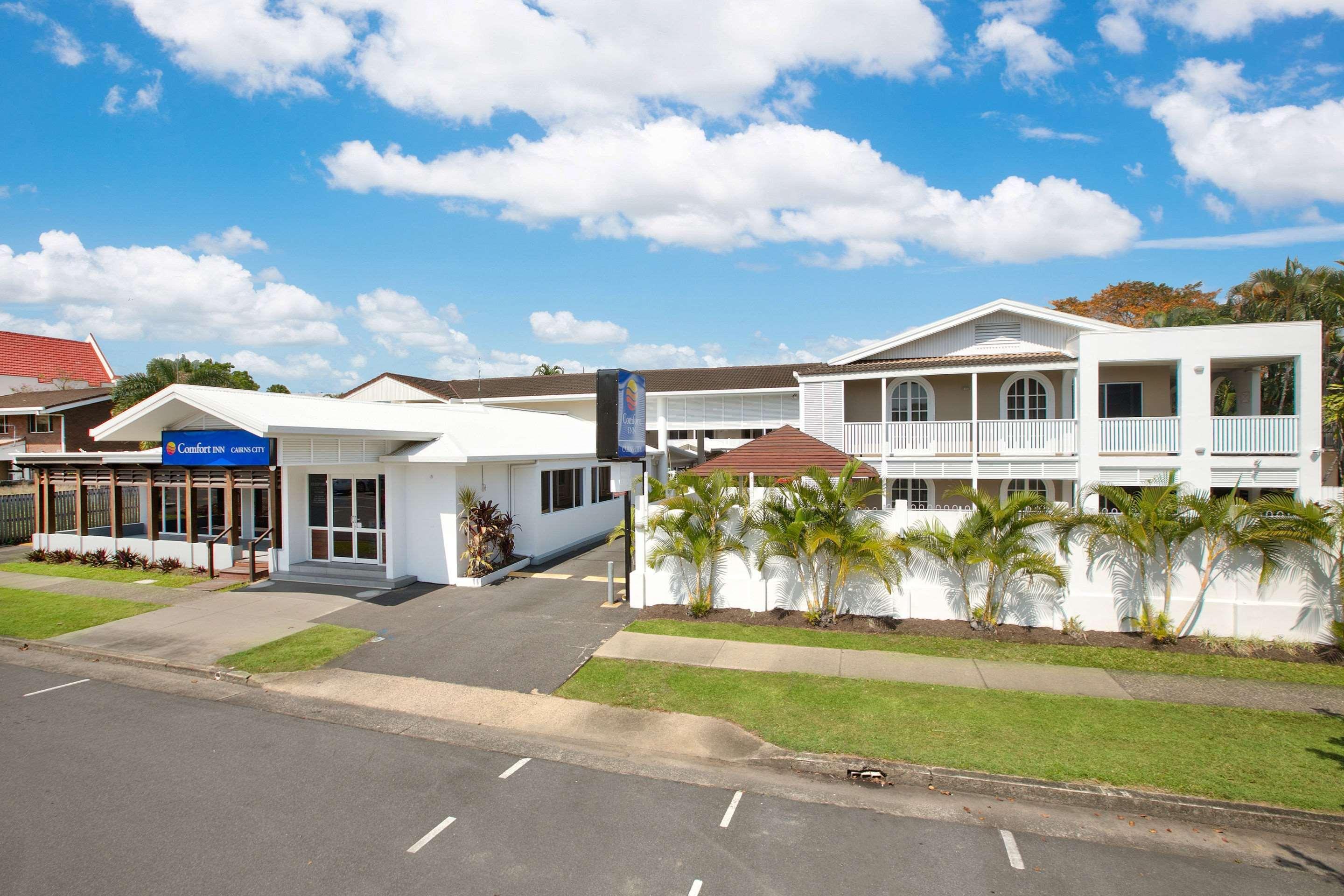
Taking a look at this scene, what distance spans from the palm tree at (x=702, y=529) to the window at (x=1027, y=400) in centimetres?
1060

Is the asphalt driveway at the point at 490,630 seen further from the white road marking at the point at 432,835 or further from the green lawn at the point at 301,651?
the white road marking at the point at 432,835

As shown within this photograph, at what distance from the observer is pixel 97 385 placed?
49531 mm

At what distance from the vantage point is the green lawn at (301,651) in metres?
10.1

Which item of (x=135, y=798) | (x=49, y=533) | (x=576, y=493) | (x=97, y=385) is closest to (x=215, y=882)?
(x=135, y=798)

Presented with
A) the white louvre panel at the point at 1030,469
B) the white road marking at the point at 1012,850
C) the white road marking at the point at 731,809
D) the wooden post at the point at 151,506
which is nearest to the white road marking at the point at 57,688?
the wooden post at the point at 151,506

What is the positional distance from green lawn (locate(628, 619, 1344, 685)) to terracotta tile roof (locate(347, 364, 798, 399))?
58.5 ft

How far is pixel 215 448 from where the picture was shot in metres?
15.0

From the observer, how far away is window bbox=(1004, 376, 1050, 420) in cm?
1914

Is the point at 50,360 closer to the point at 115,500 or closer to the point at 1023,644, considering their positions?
the point at 115,500

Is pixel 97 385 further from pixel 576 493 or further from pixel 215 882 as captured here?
pixel 215 882

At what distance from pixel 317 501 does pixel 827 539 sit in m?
12.3

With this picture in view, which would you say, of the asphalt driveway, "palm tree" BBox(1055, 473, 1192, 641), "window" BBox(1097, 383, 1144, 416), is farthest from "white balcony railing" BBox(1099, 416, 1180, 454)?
the asphalt driveway

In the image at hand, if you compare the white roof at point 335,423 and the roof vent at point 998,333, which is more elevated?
the roof vent at point 998,333

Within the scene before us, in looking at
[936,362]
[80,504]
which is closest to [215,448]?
[80,504]
